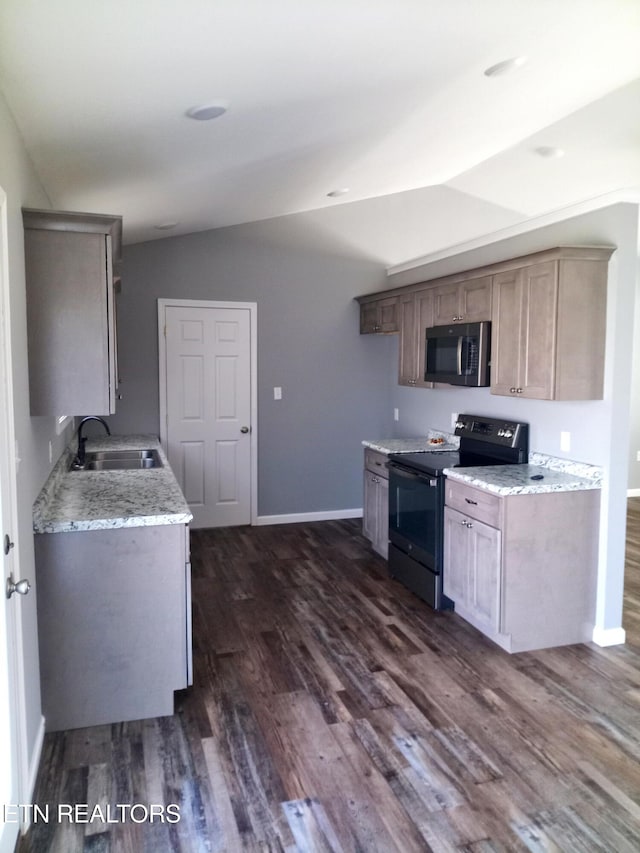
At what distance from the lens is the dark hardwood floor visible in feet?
6.75

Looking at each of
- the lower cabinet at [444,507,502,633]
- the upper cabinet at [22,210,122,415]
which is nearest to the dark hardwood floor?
the lower cabinet at [444,507,502,633]

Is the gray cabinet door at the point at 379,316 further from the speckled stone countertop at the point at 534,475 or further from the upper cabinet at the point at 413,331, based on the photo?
the speckled stone countertop at the point at 534,475

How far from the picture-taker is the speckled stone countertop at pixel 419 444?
4.58 meters

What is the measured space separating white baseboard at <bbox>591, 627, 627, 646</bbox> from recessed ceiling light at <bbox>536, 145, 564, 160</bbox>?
8.42ft

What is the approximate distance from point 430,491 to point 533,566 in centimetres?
80

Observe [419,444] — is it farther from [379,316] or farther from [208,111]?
[208,111]

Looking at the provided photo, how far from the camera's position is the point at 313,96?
2.36m

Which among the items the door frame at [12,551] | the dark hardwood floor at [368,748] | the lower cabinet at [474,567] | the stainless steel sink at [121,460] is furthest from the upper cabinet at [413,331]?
the door frame at [12,551]

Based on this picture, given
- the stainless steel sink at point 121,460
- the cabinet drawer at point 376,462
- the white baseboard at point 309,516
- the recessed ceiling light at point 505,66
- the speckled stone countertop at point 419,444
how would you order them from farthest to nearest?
the white baseboard at point 309,516 < the cabinet drawer at point 376,462 < the speckled stone countertop at point 419,444 < the stainless steel sink at point 121,460 < the recessed ceiling light at point 505,66

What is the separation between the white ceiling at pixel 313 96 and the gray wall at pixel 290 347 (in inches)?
55.5

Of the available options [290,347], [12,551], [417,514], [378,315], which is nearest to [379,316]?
[378,315]

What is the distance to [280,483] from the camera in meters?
5.89

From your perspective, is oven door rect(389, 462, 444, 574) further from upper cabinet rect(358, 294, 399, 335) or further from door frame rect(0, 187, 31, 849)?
door frame rect(0, 187, 31, 849)

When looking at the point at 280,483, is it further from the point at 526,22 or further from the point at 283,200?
the point at 526,22
